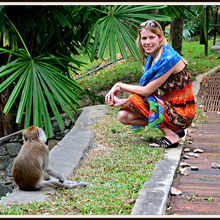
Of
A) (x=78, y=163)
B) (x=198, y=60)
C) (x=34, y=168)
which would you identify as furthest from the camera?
(x=198, y=60)

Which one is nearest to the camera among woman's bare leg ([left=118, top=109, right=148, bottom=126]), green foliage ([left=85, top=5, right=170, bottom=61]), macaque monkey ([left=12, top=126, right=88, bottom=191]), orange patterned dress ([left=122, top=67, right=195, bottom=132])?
macaque monkey ([left=12, top=126, right=88, bottom=191])

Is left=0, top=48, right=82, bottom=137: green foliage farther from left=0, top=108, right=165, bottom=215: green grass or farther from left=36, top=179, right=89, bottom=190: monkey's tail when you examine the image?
left=36, top=179, right=89, bottom=190: monkey's tail

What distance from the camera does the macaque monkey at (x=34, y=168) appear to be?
3.11 metres

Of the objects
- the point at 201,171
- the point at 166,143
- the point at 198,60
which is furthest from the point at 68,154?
the point at 198,60

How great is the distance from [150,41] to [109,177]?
153 centimetres

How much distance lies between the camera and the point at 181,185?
312 cm

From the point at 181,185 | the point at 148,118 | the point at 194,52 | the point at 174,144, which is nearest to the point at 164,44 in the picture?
the point at 148,118

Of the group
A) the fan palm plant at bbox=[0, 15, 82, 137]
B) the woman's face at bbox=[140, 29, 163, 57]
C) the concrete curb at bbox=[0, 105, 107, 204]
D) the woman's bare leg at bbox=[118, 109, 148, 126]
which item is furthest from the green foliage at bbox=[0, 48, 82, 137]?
the woman's face at bbox=[140, 29, 163, 57]

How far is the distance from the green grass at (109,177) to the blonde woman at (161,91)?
0.33 meters

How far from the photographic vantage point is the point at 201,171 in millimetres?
3449

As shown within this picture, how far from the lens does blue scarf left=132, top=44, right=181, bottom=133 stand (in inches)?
153

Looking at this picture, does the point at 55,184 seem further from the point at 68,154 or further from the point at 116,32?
the point at 116,32

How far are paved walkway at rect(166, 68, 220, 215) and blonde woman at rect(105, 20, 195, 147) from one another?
372mm

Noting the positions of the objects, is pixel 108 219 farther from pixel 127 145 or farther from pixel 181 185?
pixel 127 145
